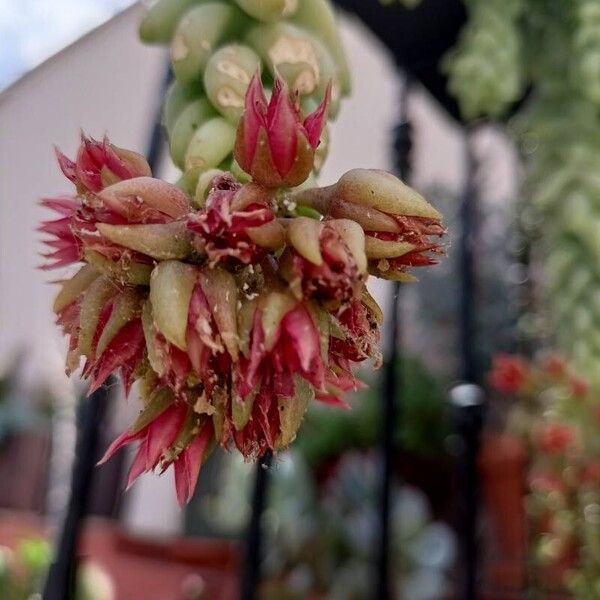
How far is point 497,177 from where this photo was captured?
58.7 inches

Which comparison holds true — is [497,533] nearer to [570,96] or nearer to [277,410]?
[570,96]

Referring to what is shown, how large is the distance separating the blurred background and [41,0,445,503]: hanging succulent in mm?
253

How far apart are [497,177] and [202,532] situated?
0.87m

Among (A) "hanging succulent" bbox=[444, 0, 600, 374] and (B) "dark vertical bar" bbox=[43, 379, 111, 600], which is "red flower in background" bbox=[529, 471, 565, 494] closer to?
(A) "hanging succulent" bbox=[444, 0, 600, 374]

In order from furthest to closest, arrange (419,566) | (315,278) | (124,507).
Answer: (124,507)
(419,566)
(315,278)

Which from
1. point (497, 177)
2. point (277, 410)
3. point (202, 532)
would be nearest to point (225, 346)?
point (277, 410)

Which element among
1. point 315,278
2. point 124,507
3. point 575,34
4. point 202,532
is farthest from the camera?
point 124,507

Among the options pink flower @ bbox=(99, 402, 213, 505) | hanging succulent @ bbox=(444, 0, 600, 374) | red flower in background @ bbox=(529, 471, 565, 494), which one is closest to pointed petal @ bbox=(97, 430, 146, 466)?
pink flower @ bbox=(99, 402, 213, 505)

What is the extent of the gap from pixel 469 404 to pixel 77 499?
1.63 feet

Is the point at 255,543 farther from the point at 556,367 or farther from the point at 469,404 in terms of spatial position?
the point at 556,367

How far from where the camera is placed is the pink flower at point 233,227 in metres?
0.16

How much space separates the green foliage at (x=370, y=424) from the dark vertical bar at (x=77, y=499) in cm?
76

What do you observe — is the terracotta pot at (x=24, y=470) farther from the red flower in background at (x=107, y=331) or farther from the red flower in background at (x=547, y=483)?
the red flower in background at (x=107, y=331)

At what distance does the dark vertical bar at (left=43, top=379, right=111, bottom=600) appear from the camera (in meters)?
0.32
